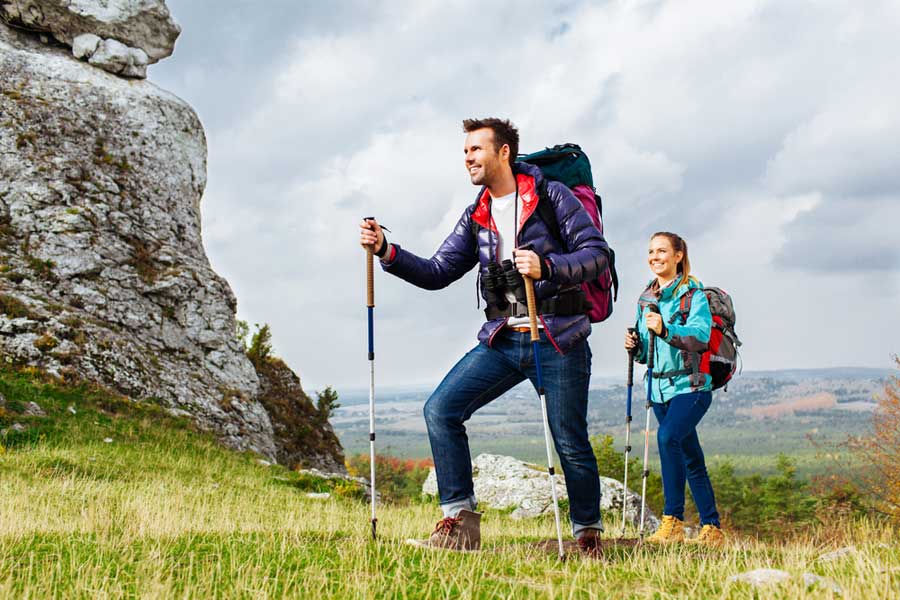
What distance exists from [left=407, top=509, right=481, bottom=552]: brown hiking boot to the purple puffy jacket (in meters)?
1.47

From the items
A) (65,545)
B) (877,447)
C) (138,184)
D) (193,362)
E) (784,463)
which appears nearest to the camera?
(65,545)

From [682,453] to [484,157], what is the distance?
426 cm

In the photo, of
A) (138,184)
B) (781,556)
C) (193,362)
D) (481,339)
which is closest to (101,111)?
(138,184)

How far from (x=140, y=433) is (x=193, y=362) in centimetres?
580

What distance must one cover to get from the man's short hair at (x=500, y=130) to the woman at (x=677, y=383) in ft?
8.67

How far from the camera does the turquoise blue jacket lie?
24.1 feet

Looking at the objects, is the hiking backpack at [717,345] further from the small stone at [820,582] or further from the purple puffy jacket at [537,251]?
the small stone at [820,582]

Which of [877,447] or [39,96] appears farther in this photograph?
[877,447]

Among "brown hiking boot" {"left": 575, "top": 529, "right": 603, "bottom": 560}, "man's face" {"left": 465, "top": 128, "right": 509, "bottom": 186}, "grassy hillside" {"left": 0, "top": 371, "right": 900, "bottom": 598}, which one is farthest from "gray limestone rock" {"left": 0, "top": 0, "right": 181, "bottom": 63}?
"brown hiking boot" {"left": 575, "top": 529, "right": 603, "bottom": 560}

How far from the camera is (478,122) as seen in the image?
231 inches

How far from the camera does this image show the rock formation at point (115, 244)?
18.6 metres

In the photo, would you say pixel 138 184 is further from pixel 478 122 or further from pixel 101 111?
pixel 478 122

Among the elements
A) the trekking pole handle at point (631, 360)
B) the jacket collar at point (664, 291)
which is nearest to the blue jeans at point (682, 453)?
the trekking pole handle at point (631, 360)

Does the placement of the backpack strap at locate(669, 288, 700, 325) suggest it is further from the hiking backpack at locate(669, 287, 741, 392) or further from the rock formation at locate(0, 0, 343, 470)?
the rock formation at locate(0, 0, 343, 470)
